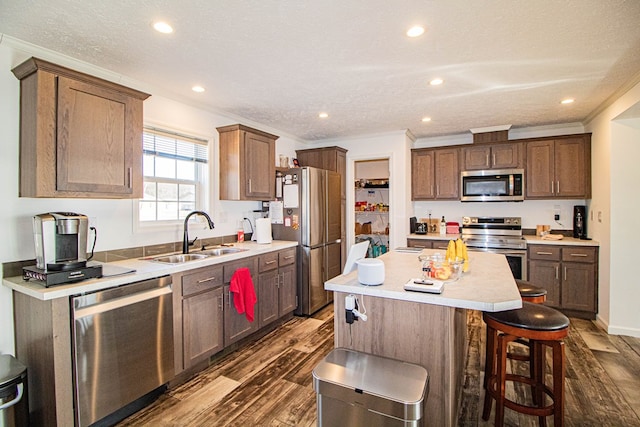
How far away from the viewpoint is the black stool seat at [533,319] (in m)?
1.74

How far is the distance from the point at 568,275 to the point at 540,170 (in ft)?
4.68

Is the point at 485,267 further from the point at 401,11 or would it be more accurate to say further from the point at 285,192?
the point at 285,192

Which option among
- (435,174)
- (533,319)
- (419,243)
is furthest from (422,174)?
(533,319)

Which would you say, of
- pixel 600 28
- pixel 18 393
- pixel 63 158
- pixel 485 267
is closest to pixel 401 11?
pixel 600 28

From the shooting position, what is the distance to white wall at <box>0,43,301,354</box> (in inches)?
80.8

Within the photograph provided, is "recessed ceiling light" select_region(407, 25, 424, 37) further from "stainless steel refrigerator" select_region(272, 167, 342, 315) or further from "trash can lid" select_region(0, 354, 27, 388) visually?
"trash can lid" select_region(0, 354, 27, 388)

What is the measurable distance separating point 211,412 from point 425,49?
9.53 ft

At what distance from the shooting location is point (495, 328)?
6.30 feet

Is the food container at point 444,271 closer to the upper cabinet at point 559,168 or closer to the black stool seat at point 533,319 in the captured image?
the black stool seat at point 533,319

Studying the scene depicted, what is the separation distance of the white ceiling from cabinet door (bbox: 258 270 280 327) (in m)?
1.87

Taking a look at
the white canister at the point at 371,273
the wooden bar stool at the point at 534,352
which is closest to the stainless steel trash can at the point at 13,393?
the white canister at the point at 371,273

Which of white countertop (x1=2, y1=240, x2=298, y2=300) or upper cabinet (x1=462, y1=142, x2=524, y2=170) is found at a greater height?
upper cabinet (x1=462, y1=142, x2=524, y2=170)

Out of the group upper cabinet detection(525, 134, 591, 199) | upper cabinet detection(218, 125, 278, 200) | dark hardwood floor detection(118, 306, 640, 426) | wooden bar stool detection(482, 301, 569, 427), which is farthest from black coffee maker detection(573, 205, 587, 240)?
upper cabinet detection(218, 125, 278, 200)

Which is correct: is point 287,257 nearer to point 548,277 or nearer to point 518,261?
point 518,261
